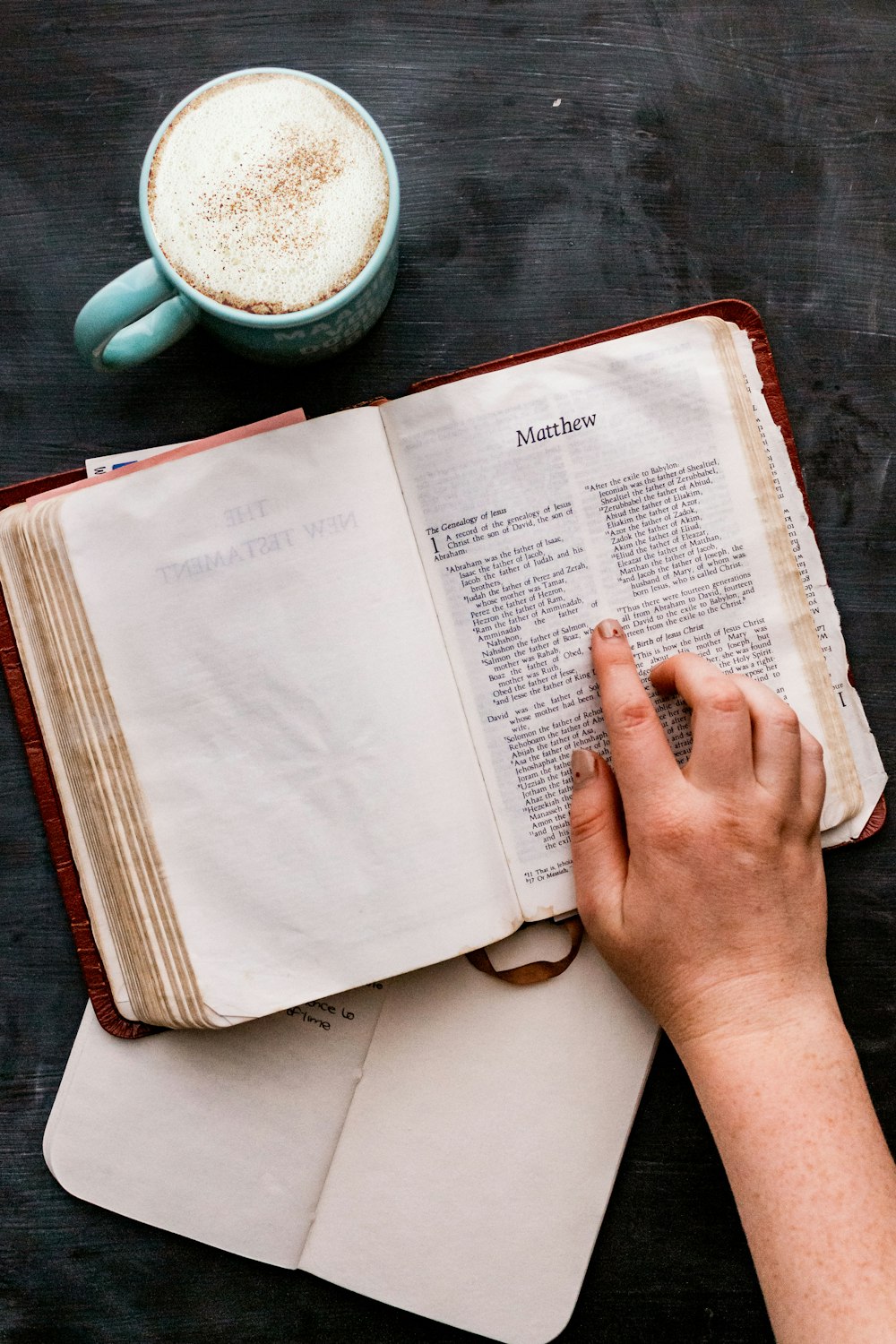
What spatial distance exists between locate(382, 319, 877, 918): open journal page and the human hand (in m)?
0.03

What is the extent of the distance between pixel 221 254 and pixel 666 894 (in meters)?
0.42

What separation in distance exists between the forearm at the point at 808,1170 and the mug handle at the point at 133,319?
19.9 inches

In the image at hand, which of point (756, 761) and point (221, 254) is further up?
point (221, 254)

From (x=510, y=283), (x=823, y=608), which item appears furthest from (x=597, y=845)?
(x=510, y=283)

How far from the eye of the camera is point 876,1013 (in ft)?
2.00

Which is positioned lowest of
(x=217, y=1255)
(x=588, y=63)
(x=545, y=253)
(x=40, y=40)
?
(x=217, y=1255)

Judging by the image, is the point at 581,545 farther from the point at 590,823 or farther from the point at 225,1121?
the point at 225,1121

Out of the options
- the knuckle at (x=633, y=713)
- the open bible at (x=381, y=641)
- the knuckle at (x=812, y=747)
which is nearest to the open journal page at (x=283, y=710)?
the open bible at (x=381, y=641)

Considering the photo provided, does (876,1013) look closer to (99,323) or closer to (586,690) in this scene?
(586,690)

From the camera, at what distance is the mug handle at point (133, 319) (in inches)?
18.4

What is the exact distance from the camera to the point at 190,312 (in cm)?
48

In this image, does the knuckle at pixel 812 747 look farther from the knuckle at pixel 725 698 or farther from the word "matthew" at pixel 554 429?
the word "matthew" at pixel 554 429

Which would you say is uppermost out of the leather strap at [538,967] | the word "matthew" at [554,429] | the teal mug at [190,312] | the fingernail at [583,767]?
the teal mug at [190,312]

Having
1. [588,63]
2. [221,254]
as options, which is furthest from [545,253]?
[221,254]
